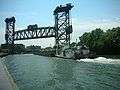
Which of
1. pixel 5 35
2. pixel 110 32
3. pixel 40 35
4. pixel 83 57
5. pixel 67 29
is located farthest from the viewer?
pixel 5 35

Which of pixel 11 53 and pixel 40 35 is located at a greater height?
pixel 40 35

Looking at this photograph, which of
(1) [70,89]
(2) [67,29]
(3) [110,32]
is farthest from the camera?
(3) [110,32]

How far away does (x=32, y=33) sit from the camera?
121688mm

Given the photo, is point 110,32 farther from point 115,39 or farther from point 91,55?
point 91,55

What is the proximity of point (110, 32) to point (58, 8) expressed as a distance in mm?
39099

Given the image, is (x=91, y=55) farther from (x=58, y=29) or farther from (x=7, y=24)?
(x=7, y=24)

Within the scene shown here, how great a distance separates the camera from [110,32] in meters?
126

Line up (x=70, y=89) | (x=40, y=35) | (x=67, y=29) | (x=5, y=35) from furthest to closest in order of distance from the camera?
(x=5, y=35) → (x=40, y=35) → (x=67, y=29) → (x=70, y=89)

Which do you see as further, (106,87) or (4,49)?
(4,49)

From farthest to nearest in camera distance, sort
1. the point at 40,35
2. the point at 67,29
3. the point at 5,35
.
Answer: the point at 5,35
the point at 40,35
the point at 67,29

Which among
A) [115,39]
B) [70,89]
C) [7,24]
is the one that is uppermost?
[7,24]

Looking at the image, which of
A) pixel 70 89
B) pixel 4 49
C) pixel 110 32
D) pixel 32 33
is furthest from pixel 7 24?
pixel 70 89

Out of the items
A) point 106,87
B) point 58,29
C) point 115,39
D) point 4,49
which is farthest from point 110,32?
point 106,87

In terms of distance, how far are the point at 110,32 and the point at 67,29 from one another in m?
37.5
